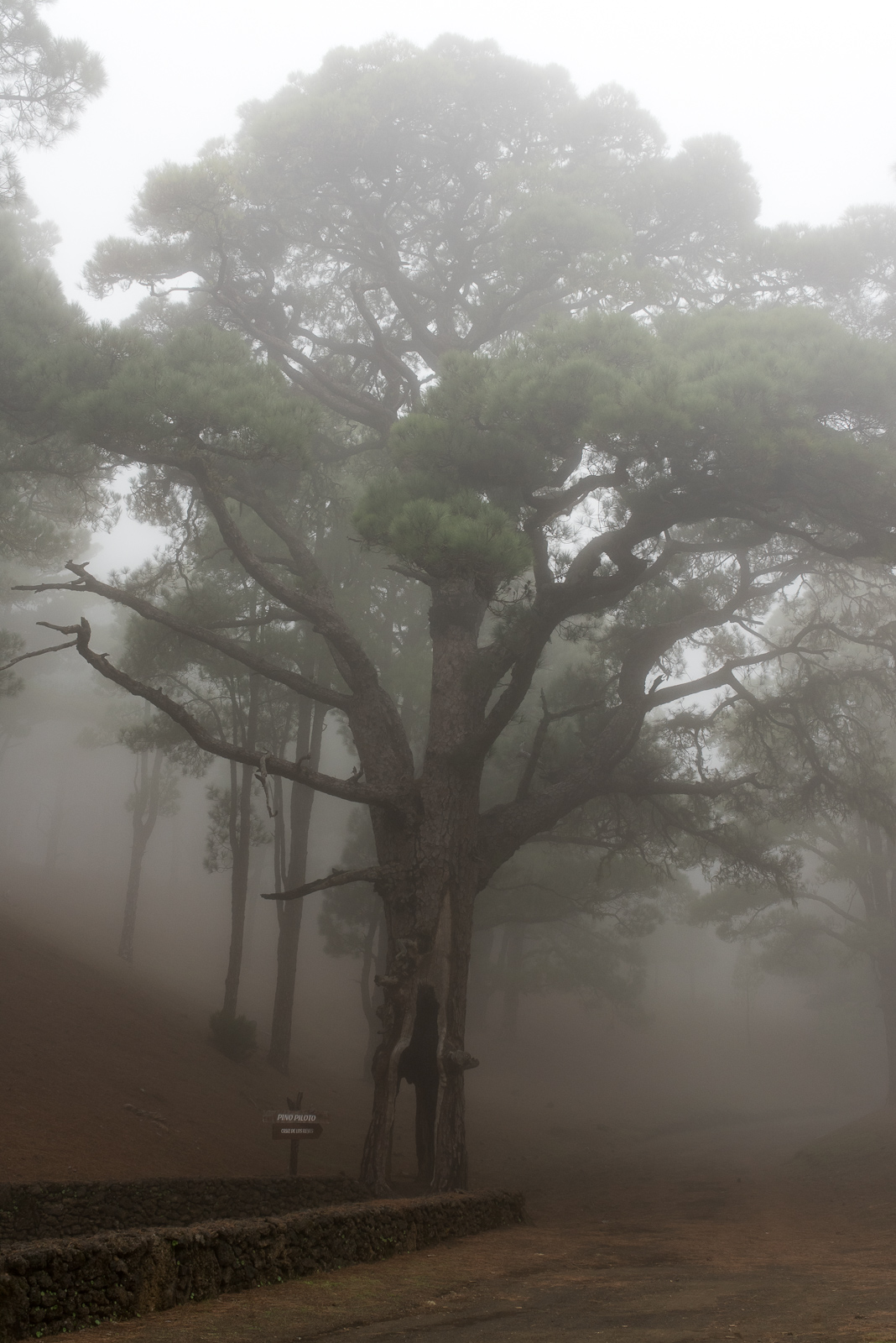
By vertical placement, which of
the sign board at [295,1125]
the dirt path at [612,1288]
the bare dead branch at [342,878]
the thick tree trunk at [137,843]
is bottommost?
the dirt path at [612,1288]

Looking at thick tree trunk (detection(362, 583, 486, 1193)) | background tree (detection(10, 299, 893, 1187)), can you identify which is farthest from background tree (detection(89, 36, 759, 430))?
thick tree trunk (detection(362, 583, 486, 1193))

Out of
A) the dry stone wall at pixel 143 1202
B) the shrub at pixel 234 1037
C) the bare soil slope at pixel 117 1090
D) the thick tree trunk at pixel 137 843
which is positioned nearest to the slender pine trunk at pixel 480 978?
the bare soil slope at pixel 117 1090

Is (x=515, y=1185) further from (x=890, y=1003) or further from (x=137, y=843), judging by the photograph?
(x=137, y=843)

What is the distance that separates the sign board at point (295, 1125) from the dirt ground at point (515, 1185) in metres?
1.76

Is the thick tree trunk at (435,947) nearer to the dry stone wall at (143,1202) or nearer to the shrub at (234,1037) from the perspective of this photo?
the dry stone wall at (143,1202)

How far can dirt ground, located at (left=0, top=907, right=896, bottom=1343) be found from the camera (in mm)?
4762

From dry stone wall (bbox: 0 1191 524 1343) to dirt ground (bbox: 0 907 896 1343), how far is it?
0.15m

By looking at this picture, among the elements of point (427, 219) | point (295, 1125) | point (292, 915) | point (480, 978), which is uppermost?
point (427, 219)

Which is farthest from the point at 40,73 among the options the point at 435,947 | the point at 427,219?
the point at 435,947

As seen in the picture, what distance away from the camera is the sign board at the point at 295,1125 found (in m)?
8.91

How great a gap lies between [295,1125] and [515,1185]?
5.60m

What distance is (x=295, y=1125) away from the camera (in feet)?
29.4

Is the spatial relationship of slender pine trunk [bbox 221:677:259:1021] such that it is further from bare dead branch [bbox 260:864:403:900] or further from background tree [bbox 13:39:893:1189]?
bare dead branch [bbox 260:864:403:900]

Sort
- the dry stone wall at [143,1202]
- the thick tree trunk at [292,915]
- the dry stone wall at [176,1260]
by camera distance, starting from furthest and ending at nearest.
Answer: the thick tree trunk at [292,915] → the dry stone wall at [143,1202] → the dry stone wall at [176,1260]
